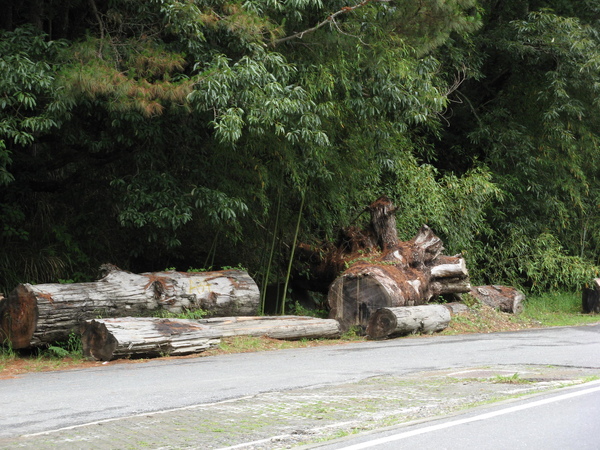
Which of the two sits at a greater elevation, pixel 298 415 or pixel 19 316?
pixel 19 316

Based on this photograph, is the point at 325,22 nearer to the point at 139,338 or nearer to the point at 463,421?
the point at 139,338

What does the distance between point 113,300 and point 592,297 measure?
14442 mm

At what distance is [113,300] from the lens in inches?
456

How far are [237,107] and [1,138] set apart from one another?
3.78 meters

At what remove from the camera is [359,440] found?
5.54 metres

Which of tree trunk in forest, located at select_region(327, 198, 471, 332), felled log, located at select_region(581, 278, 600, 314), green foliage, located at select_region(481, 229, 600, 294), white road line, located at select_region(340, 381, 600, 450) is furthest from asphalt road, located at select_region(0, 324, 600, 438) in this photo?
green foliage, located at select_region(481, 229, 600, 294)

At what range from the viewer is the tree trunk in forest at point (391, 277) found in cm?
1438

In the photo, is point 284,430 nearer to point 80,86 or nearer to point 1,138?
point 80,86

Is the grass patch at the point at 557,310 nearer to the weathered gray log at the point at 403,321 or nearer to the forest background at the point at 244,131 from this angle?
the forest background at the point at 244,131

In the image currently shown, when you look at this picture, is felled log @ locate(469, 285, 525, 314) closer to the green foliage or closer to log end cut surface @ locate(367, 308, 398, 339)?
the green foliage

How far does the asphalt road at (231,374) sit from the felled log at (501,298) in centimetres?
466

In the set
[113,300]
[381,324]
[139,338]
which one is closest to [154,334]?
[139,338]

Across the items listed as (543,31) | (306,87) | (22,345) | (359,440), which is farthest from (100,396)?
(543,31)

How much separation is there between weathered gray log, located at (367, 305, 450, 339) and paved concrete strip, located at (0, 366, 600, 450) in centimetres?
491
